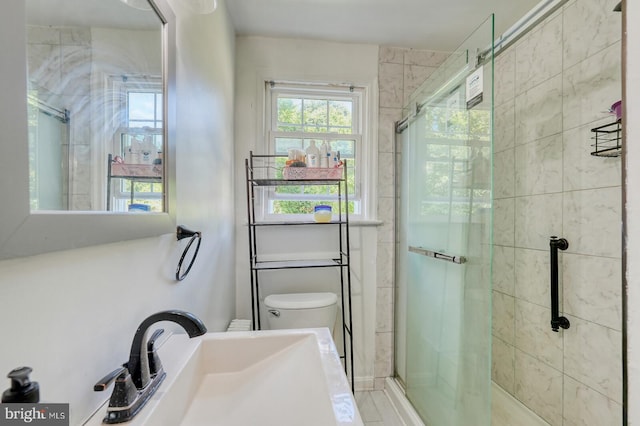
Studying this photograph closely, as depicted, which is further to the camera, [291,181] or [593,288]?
[291,181]

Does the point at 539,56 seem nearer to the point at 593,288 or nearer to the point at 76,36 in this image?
the point at 593,288

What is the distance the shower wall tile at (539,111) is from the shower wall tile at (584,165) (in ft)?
0.34

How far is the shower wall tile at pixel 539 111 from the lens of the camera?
4.70ft

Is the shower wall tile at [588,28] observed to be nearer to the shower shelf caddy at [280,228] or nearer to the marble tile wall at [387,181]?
the marble tile wall at [387,181]

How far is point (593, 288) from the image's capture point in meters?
1.26

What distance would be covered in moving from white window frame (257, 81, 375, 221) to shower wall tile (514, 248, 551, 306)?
943mm

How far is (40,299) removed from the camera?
0.40 metres

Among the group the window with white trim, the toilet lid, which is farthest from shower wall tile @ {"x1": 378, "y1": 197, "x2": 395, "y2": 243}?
the toilet lid

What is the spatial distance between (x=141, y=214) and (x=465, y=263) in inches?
48.0

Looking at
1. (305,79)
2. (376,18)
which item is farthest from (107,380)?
(376,18)

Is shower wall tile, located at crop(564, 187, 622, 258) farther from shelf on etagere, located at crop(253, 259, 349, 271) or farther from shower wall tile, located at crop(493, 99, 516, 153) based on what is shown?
shelf on etagere, located at crop(253, 259, 349, 271)

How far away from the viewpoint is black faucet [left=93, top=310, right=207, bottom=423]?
1.57 feet

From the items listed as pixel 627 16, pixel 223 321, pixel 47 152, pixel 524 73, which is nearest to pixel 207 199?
pixel 223 321

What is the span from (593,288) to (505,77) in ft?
4.21
